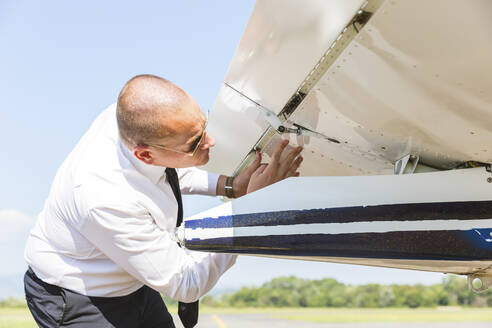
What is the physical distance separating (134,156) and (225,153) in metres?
1.41

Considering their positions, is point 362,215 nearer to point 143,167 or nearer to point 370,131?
point 370,131

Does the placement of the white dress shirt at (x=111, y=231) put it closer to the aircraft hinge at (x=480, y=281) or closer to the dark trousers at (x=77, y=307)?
the dark trousers at (x=77, y=307)

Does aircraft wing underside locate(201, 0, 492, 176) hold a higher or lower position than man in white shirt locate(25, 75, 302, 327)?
higher

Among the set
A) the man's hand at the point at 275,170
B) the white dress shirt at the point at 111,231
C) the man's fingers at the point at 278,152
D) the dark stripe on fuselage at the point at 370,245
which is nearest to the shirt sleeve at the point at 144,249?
the white dress shirt at the point at 111,231

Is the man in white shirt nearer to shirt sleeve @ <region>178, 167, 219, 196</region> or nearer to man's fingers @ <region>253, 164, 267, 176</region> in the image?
shirt sleeve @ <region>178, 167, 219, 196</region>

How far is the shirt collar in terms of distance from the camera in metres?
1.73

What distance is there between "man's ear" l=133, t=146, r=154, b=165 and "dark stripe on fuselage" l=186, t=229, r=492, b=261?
14.8 inches

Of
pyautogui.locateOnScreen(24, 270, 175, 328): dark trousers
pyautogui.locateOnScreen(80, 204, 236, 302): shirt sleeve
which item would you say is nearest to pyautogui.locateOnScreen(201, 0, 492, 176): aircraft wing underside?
pyautogui.locateOnScreen(80, 204, 236, 302): shirt sleeve

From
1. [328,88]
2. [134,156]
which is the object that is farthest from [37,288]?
[328,88]

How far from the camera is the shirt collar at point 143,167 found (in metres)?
1.73

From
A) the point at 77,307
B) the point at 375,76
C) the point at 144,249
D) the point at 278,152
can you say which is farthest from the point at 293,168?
the point at 77,307

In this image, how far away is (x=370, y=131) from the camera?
1.97 meters

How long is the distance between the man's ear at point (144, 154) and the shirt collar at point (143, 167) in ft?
0.18

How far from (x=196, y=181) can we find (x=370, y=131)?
811 millimetres
